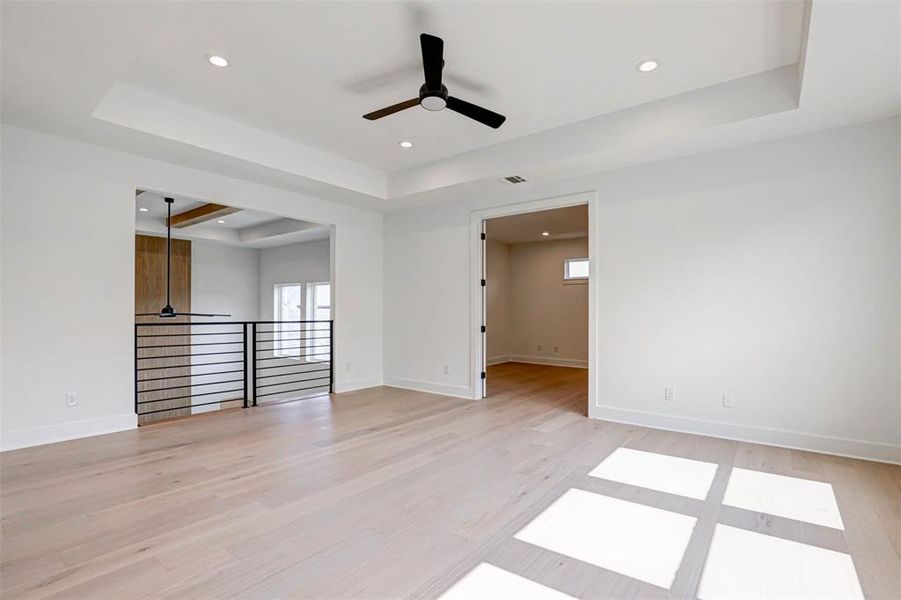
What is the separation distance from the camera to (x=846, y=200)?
11.1ft

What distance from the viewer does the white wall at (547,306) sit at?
A: 28.9ft

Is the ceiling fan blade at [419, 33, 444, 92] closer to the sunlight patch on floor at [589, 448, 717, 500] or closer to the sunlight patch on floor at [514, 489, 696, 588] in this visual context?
the sunlight patch on floor at [514, 489, 696, 588]

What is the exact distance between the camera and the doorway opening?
7.89 metres

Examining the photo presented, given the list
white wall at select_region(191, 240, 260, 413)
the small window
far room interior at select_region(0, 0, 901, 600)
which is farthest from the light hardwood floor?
white wall at select_region(191, 240, 260, 413)

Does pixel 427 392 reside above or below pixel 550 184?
below

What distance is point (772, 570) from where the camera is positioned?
1.90 meters

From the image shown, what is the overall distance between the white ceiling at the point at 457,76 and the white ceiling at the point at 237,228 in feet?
9.72

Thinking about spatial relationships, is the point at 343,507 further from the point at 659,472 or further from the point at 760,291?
the point at 760,291

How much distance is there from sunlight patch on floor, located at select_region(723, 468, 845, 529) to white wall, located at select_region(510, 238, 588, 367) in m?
5.82

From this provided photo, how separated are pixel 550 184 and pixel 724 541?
12.2 ft

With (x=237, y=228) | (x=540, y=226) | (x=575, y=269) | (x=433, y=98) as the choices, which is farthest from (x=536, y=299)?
(x=433, y=98)

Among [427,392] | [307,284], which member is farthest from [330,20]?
[307,284]

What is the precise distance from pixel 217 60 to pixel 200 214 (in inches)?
173

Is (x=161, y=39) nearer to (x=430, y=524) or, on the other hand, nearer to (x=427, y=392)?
(x=430, y=524)
